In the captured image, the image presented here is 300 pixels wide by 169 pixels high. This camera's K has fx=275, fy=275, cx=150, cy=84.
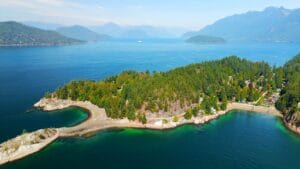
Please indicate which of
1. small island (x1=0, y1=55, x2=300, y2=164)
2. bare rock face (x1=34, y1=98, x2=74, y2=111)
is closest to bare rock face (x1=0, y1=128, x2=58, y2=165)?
small island (x1=0, y1=55, x2=300, y2=164)

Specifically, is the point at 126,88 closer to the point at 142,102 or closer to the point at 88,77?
the point at 142,102

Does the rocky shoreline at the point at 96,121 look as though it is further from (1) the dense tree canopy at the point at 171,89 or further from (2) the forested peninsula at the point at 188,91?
(1) the dense tree canopy at the point at 171,89

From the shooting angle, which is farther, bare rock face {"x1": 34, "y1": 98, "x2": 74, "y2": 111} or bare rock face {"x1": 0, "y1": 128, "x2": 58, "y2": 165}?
bare rock face {"x1": 34, "y1": 98, "x2": 74, "y2": 111}

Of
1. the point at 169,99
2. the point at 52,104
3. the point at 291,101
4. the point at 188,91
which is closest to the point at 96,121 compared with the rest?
the point at 52,104

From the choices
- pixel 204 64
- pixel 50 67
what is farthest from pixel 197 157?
pixel 50 67

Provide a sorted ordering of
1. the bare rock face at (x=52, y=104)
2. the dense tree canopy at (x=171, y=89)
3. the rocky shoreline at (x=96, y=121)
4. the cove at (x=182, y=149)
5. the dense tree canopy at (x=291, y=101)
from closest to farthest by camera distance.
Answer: the cove at (x=182, y=149)
the rocky shoreline at (x=96, y=121)
the dense tree canopy at (x=291, y=101)
the dense tree canopy at (x=171, y=89)
the bare rock face at (x=52, y=104)

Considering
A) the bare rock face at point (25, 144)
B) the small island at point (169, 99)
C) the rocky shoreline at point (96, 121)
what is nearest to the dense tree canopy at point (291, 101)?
the small island at point (169, 99)

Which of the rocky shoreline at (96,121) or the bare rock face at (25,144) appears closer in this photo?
the bare rock face at (25,144)

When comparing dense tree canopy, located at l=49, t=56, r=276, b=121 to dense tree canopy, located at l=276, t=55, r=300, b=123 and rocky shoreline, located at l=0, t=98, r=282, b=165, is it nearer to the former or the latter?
rocky shoreline, located at l=0, t=98, r=282, b=165
